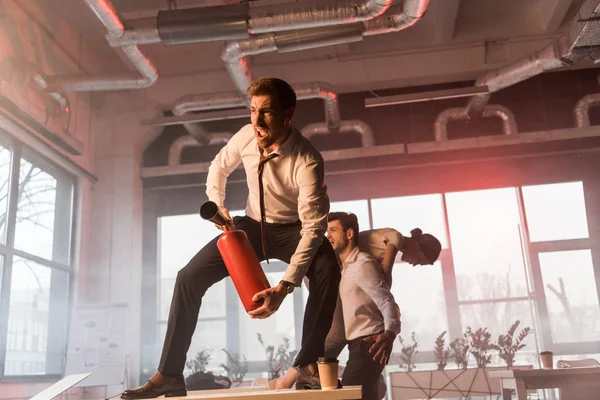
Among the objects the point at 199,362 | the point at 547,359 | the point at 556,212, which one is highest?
the point at 556,212

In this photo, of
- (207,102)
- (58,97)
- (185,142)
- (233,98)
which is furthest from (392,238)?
(185,142)

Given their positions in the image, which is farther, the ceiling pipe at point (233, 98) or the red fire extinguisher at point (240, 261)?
the ceiling pipe at point (233, 98)

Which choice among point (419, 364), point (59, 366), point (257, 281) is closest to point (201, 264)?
point (257, 281)

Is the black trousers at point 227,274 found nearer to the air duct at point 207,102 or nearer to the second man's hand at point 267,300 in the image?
the second man's hand at point 267,300

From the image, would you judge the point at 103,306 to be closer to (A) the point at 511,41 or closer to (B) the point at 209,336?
(B) the point at 209,336

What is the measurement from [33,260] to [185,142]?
2.29m

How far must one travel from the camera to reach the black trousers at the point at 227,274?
1.98 meters

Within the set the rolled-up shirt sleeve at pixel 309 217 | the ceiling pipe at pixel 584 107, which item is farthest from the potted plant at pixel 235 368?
the rolled-up shirt sleeve at pixel 309 217

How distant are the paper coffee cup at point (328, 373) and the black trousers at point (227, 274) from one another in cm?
13

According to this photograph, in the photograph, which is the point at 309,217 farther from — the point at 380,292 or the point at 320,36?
the point at 320,36

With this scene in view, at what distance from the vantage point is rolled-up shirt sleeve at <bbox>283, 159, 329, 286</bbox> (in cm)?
193

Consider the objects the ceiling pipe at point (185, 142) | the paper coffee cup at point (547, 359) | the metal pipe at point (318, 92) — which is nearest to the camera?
the paper coffee cup at point (547, 359)

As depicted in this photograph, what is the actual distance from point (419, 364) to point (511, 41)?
3.90m

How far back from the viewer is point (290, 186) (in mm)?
2078
